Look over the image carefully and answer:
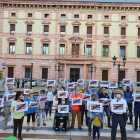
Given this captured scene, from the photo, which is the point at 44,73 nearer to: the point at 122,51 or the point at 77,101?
the point at 122,51

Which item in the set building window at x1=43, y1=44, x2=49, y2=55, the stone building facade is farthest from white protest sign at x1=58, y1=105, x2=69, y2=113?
building window at x1=43, y1=44, x2=49, y2=55

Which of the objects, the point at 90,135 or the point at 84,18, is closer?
the point at 90,135

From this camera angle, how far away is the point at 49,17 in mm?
31188

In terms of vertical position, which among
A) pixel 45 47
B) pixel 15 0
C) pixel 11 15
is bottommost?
pixel 45 47

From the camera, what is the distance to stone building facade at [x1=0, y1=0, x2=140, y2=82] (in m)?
30.9

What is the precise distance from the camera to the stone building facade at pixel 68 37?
3086 centimetres

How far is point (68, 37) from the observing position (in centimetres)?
3114

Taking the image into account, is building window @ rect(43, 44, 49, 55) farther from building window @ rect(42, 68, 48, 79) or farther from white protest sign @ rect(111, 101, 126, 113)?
white protest sign @ rect(111, 101, 126, 113)

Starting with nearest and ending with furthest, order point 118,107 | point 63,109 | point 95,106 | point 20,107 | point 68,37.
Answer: point 118,107 < point 20,107 < point 95,106 < point 63,109 < point 68,37

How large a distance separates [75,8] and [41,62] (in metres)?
12.5

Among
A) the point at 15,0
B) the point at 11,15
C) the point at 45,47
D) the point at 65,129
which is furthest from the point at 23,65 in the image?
the point at 65,129

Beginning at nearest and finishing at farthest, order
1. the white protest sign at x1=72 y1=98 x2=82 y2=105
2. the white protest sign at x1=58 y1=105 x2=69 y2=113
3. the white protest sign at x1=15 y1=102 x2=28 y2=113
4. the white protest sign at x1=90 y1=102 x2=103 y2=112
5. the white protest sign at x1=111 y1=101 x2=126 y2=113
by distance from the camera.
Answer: the white protest sign at x1=111 y1=101 x2=126 y2=113 < the white protest sign at x1=15 y1=102 x2=28 y2=113 < the white protest sign at x1=90 y1=102 x2=103 y2=112 < the white protest sign at x1=58 y1=105 x2=69 y2=113 < the white protest sign at x1=72 y1=98 x2=82 y2=105

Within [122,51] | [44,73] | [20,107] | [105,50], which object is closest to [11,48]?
[44,73]

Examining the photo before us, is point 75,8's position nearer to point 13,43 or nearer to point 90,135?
point 13,43
